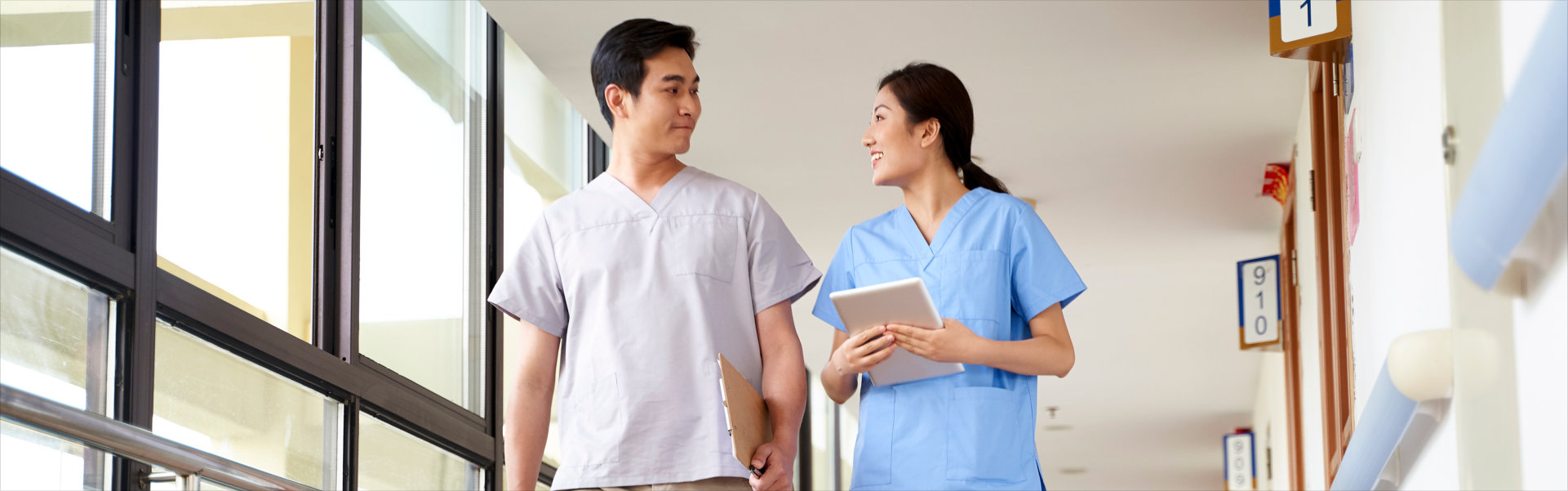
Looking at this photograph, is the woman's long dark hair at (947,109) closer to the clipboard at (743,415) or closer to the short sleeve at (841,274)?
the short sleeve at (841,274)

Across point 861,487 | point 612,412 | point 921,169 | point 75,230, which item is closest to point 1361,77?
point 921,169

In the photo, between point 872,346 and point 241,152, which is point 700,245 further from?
point 241,152

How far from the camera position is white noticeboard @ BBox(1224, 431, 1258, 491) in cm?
1127

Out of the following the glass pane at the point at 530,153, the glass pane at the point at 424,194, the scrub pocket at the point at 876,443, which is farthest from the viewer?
the glass pane at the point at 530,153

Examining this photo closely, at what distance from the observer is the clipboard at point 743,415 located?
1.86m

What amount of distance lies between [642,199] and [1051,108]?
3.33 meters

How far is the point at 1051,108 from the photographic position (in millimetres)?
5238

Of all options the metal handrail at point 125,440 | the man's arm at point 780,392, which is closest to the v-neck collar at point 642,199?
the man's arm at point 780,392

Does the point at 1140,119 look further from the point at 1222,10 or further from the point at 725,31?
the point at 725,31

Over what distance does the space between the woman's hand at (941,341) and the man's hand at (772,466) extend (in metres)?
0.22

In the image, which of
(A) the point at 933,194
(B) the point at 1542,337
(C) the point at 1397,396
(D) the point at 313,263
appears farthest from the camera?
(D) the point at 313,263

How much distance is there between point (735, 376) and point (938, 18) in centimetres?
269

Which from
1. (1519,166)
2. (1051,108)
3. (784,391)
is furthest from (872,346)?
(1051,108)

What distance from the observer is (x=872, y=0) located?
4277 millimetres
